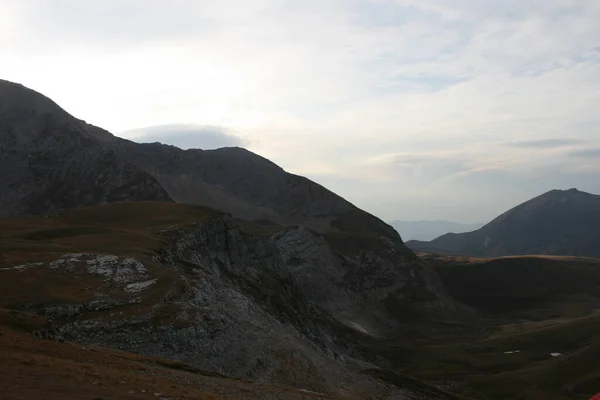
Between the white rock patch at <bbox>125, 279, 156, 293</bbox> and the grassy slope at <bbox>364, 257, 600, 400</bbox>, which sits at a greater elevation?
the white rock patch at <bbox>125, 279, 156, 293</bbox>

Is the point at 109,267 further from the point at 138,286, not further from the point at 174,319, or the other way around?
the point at 174,319

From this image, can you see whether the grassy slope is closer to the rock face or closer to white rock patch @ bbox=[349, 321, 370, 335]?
white rock patch @ bbox=[349, 321, 370, 335]

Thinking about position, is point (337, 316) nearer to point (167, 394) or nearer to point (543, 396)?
point (543, 396)

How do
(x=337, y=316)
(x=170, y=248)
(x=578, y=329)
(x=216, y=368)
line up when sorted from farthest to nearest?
(x=337, y=316) < (x=578, y=329) < (x=170, y=248) < (x=216, y=368)

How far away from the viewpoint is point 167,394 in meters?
31.2

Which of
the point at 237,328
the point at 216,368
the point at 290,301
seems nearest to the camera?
the point at 216,368

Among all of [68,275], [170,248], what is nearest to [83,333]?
[68,275]

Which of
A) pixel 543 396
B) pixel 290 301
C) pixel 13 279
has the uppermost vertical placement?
pixel 13 279

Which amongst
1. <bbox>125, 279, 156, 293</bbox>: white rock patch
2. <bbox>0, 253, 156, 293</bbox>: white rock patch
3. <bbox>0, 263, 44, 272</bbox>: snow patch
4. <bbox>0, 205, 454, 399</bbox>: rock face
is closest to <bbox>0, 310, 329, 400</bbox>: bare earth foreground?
<bbox>0, 205, 454, 399</bbox>: rock face

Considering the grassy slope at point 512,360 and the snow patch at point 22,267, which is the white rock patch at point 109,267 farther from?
the grassy slope at point 512,360

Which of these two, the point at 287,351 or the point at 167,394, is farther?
the point at 287,351

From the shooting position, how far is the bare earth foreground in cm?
2752

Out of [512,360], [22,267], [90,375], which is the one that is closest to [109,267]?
[22,267]

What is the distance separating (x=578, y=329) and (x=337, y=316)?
7798cm
